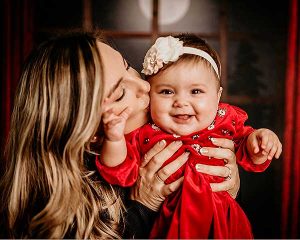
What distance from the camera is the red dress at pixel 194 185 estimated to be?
4.14ft

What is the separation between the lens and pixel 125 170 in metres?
1.24

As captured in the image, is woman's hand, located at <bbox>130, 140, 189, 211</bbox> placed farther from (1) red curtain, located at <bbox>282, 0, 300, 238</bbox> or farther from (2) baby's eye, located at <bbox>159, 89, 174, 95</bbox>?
(1) red curtain, located at <bbox>282, 0, 300, 238</bbox>

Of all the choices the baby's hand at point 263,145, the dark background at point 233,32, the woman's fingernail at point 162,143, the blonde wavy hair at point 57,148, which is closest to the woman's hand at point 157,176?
the woman's fingernail at point 162,143

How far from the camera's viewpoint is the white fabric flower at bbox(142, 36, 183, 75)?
1.31m

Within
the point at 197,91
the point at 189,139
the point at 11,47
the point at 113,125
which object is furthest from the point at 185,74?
the point at 11,47

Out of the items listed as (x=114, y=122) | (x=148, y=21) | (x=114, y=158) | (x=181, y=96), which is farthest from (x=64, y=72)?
(x=148, y=21)

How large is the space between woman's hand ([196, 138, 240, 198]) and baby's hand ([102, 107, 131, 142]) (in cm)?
31

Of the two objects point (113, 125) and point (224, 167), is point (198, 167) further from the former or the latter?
point (113, 125)

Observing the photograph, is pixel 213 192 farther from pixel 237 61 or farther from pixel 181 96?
pixel 237 61

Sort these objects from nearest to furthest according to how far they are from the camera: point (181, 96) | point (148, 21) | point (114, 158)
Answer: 1. point (114, 158)
2. point (181, 96)
3. point (148, 21)

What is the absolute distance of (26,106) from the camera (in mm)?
1123

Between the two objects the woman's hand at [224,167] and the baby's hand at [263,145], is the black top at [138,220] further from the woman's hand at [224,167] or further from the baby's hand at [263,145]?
the baby's hand at [263,145]

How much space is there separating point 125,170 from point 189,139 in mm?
240

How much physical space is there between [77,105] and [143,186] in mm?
413
